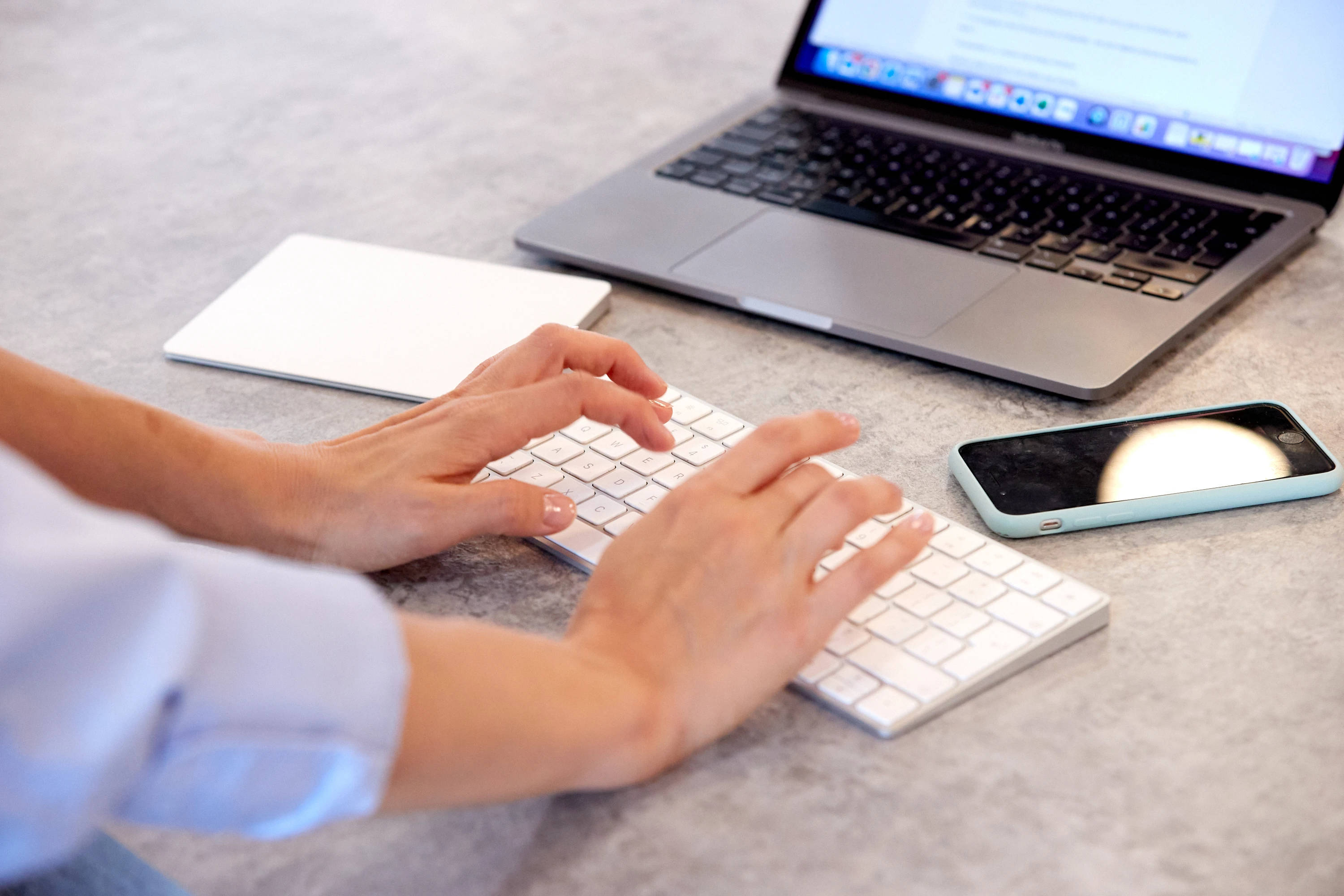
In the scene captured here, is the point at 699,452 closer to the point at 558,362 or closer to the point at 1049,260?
the point at 558,362

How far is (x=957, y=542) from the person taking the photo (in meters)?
0.61

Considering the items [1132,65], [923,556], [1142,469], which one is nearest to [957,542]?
[923,556]

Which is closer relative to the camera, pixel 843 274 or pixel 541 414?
pixel 541 414

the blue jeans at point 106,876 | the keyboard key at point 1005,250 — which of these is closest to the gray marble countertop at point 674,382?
the blue jeans at point 106,876

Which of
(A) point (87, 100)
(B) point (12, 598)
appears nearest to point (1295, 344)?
(B) point (12, 598)

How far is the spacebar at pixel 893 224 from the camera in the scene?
0.88m

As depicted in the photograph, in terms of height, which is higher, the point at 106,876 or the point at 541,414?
the point at 541,414

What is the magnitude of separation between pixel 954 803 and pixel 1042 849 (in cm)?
4

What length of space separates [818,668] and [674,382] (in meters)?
0.29

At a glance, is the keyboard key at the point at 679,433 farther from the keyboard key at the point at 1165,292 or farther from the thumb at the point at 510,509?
the keyboard key at the point at 1165,292

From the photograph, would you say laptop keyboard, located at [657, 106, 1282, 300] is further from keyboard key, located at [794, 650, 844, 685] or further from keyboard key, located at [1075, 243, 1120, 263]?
keyboard key, located at [794, 650, 844, 685]

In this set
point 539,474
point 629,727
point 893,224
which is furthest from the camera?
point 893,224

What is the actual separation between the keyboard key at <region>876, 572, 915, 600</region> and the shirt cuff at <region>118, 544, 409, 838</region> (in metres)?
0.24

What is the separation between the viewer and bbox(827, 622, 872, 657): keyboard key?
55 centimetres
